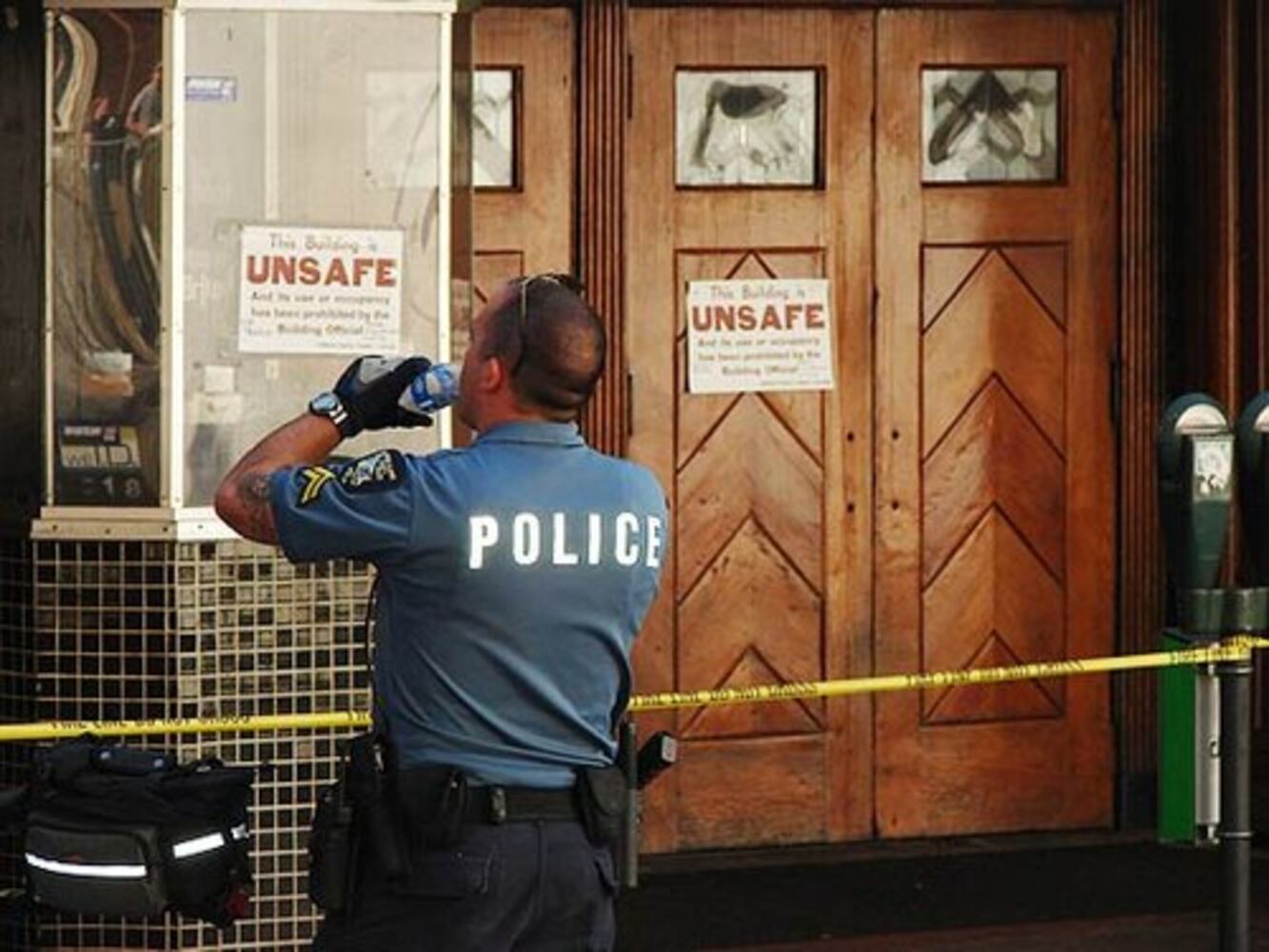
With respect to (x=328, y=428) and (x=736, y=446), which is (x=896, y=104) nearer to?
(x=736, y=446)

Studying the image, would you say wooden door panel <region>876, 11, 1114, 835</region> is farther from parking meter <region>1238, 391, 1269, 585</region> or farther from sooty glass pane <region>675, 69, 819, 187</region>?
parking meter <region>1238, 391, 1269, 585</region>

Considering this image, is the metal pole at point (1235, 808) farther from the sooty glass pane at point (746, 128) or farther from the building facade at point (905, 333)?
the sooty glass pane at point (746, 128)

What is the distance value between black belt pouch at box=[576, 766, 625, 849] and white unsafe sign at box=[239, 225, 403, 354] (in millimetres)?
3272

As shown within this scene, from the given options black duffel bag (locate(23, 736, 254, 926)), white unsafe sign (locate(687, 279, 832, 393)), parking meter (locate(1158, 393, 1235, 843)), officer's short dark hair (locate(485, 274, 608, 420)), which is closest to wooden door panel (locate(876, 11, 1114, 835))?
white unsafe sign (locate(687, 279, 832, 393))

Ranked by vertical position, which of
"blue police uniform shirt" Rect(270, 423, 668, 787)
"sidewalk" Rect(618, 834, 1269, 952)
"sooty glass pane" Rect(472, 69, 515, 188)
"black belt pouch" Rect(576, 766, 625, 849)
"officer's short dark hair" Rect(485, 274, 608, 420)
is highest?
"sooty glass pane" Rect(472, 69, 515, 188)

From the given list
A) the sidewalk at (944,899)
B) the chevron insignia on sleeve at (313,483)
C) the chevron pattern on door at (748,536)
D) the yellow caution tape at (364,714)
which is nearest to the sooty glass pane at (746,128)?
the chevron pattern on door at (748,536)

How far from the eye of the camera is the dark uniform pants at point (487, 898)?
525 centimetres

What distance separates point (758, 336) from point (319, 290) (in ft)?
7.12

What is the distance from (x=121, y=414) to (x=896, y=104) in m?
3.10

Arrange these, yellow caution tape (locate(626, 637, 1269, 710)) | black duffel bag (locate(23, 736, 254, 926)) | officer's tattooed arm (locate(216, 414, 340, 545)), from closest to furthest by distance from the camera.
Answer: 1. officer's tattooed arm (locate(216, 414, 340, 545))
2. black duffel bag (locate(23, 736, 254, 926))
3. yellow caution tape (locate(626, 637, 1269, 710))

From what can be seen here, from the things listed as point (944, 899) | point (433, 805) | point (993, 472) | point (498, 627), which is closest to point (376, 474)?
point (498, 627)

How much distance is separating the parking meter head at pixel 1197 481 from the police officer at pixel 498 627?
9.39 feet

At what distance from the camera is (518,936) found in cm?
527

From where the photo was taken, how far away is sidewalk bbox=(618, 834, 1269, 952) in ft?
30.8
